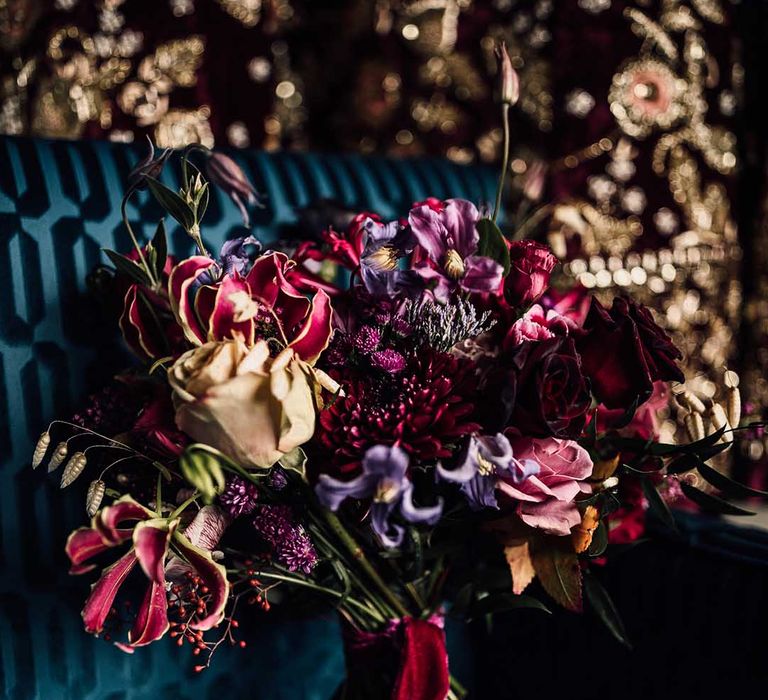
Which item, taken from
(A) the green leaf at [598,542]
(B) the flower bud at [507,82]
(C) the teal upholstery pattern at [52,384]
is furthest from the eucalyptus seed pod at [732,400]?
(C) the teal upholstery pattern at [52,384]

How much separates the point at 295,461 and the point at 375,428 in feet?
0.18

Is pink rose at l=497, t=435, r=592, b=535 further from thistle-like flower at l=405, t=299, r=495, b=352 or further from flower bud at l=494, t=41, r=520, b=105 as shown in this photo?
flower bud at l=494, t=41, r=520, b=105

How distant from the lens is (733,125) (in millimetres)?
945

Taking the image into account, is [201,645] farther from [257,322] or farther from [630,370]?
[630,370]

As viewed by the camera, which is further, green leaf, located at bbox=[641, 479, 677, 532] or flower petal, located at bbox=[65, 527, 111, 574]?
green leaf, located at bbox=[641, 479, 677, 532]

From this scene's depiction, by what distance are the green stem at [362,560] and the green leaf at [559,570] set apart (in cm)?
10

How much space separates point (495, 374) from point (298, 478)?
14cm

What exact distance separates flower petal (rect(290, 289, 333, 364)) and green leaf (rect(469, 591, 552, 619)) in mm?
221

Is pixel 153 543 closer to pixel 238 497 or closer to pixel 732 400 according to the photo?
pixel 238 497

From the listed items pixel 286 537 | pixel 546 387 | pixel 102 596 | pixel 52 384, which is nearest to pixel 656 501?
pixel 546 387

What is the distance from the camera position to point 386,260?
470mm

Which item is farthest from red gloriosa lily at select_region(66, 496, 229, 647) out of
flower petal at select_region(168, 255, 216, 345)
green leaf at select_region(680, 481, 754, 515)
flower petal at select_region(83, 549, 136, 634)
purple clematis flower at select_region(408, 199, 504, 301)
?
green leaf at select_region(680, 481, 754, 515)

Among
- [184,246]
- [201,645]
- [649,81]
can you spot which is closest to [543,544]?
[201,645]

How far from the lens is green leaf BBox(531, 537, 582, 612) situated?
52 centimetres
